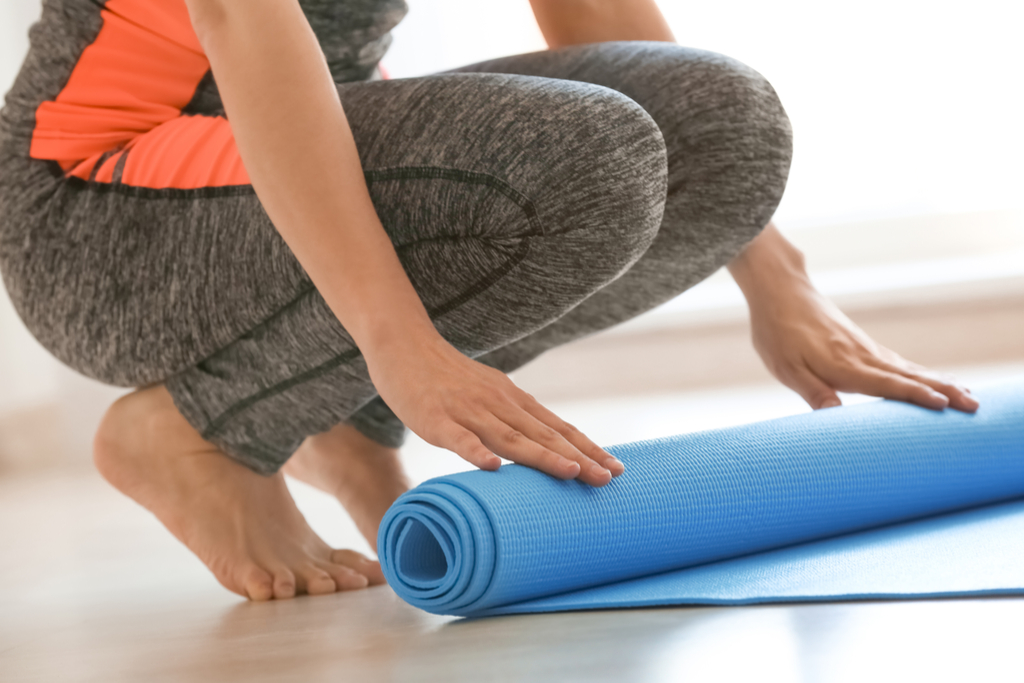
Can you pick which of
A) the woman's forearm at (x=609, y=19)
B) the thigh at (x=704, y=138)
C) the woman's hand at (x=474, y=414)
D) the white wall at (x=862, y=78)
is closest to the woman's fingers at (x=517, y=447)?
the woman's hand at (x=474, y=414)

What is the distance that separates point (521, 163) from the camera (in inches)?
37.1

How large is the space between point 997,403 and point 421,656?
2.31ft

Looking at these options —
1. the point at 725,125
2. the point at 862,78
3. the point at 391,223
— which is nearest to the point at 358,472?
the point at 391,223

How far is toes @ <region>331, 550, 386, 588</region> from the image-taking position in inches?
41.9

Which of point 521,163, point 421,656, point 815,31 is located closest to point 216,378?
point 521,163

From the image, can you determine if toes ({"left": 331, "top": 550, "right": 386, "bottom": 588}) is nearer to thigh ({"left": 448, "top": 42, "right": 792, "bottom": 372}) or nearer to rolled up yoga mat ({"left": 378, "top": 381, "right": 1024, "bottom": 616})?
rolled up yoga mat ({"left": 378, "top": 381, "right": 1024, "bottom": 616})

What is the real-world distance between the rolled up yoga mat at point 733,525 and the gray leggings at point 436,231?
0.24m

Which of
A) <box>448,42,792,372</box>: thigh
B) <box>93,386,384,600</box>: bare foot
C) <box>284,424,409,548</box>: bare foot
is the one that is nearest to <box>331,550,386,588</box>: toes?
<box>93,386,384,600</box>: bare foot

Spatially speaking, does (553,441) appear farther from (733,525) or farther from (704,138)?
(704,138)

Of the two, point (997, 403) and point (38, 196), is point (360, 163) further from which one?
point (997, 403)

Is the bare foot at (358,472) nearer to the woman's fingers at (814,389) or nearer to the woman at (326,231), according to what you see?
the woman at (326,231)

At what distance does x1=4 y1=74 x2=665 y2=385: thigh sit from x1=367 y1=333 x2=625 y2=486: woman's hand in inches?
7.1

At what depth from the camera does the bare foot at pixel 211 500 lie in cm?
106

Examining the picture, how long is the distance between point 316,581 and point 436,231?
0.37 metres
